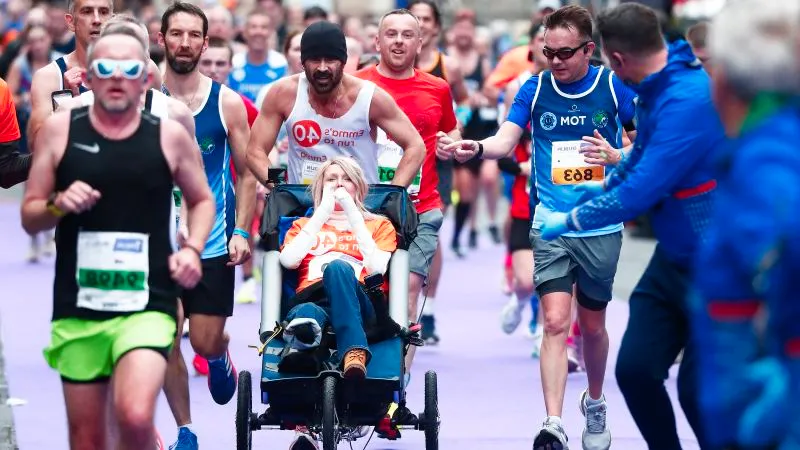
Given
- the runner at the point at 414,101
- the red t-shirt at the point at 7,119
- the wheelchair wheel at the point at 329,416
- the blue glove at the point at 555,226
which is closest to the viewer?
the blue glove at the point at 555,226

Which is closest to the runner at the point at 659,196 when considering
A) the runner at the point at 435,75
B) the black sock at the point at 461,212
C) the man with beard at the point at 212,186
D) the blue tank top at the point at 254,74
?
the man with beard at the point at 212,186

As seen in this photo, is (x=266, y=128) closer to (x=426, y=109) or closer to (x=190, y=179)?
(x=426, y=109)

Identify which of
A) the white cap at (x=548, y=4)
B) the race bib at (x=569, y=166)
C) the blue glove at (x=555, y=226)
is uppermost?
the white cap at (x=548, y=4)

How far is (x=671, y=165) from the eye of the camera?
6199mm

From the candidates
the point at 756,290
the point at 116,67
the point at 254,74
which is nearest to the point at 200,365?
the point at 254,74

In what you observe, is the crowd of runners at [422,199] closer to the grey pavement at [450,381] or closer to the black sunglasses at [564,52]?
the black sunglasses at [564,52]

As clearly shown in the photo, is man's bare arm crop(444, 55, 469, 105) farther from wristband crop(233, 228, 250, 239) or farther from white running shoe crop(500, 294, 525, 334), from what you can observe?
wristband crop(233, 228, 250, 239)

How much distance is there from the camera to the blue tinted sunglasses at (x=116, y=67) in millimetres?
6129

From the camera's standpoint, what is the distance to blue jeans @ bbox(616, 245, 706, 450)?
6375 millimetres

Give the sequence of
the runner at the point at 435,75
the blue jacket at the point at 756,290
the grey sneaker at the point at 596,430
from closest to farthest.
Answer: the blue jacket at the point at 756,290 < the grey sneaker at the point at 596,430 < the runner at the point at 435,75

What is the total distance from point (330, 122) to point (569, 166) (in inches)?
48.5

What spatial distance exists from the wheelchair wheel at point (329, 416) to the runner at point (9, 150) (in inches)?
67.1

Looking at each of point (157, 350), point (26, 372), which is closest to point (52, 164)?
point (157, 350)

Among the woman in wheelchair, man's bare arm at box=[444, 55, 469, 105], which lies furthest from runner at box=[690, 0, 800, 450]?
man's bare arm at box=[444, 55, 469, 105]
